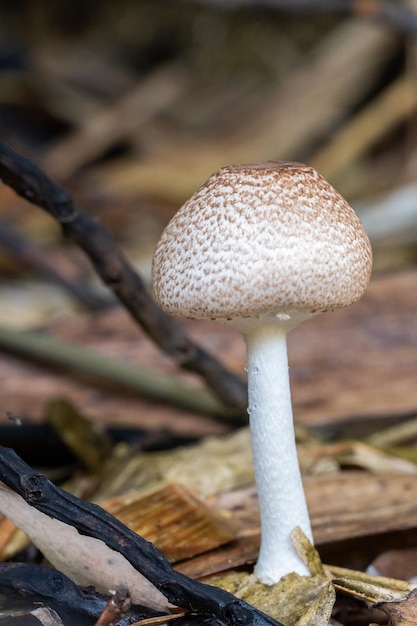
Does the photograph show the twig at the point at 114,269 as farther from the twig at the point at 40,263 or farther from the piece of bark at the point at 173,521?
the twig at the point at 40,263

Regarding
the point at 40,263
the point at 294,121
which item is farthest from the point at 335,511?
the point at 294,121

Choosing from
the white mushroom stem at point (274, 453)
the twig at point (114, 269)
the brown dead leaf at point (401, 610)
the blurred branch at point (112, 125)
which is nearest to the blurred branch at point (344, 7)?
the blurred branch at point (112, 125)

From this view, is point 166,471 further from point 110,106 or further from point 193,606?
point 110,106

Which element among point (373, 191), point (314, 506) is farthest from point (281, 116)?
Result: point (314, 506)

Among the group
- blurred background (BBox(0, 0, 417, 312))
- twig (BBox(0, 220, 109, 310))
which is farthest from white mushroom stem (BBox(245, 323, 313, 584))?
blurred background (BBox(0, 0, 417, 312))

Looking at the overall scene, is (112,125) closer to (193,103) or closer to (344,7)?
(193,103)
